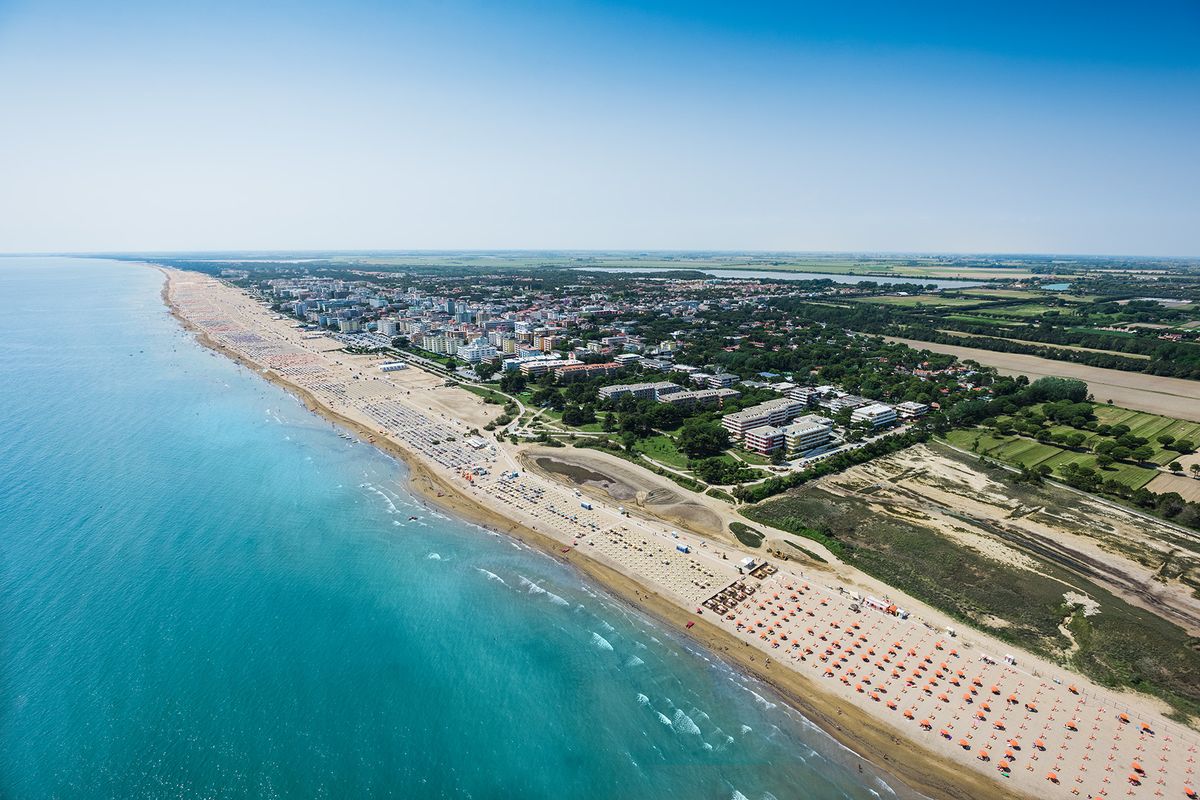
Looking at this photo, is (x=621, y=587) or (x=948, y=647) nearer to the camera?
(x=948, y=647)

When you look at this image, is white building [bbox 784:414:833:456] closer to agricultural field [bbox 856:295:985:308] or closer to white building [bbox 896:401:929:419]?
white building [bbox 896:401:929:419]

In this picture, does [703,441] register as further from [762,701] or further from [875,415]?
[762,701]

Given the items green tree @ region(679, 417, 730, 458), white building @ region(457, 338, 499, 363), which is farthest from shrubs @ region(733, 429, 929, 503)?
white building @ region(457, 338, 499, 363)

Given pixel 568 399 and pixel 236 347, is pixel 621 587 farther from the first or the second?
pixel 236 347

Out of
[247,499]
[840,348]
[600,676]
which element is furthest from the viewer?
[840,348]

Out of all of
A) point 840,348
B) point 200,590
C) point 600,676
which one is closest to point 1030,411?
point 840,348

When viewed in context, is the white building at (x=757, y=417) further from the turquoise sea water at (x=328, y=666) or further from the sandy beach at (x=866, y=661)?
the turquoise sea water at (x=328, y=666)

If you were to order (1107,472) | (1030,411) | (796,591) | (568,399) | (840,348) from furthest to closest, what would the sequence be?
1. (840,348)
2. (568,399)
3. (1030,411)
4. (1107,472)
5. (796,591)
